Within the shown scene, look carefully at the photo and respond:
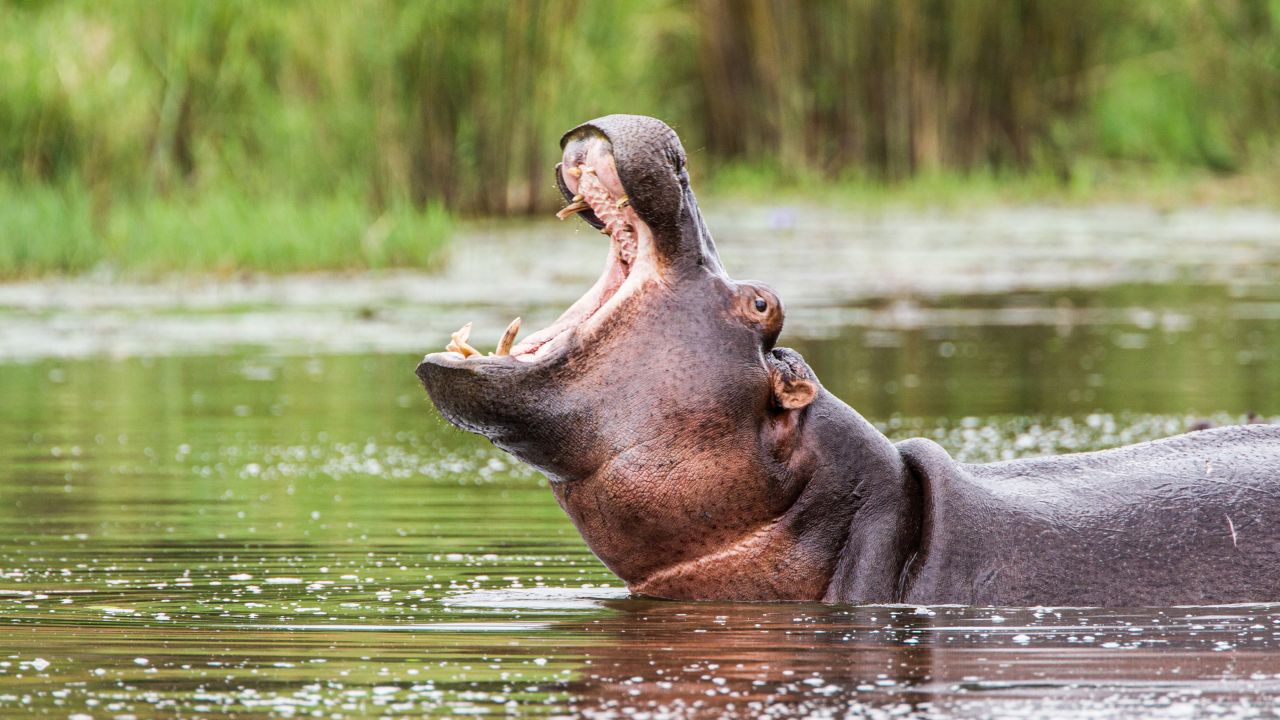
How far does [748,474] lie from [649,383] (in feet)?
0.89

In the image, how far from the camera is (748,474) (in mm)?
4684

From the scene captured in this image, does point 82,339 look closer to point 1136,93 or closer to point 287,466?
point 287,466

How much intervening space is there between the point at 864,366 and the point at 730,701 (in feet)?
23.9

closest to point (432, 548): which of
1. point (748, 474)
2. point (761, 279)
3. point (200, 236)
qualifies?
point (748, 474)

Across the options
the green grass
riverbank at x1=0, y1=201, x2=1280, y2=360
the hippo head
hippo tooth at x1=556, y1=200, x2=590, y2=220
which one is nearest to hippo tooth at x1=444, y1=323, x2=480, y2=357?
the hippo head

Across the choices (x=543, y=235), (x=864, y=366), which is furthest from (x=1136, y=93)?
(x=864, y=366)

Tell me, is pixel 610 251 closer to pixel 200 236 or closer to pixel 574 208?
pixel 574 208

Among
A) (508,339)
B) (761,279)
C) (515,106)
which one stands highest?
(508,339)

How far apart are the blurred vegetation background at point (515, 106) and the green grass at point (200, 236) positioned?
0.02m

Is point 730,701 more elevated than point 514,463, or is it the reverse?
point 730,701

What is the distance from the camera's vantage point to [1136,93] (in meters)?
31.3

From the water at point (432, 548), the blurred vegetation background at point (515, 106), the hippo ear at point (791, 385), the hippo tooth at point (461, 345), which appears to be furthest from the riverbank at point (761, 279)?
the hippo ear at point (791, 385)

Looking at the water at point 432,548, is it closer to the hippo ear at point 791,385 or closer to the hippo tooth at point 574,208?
the hippo ear at point 791,385

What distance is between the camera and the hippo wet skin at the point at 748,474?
4.62 meters
